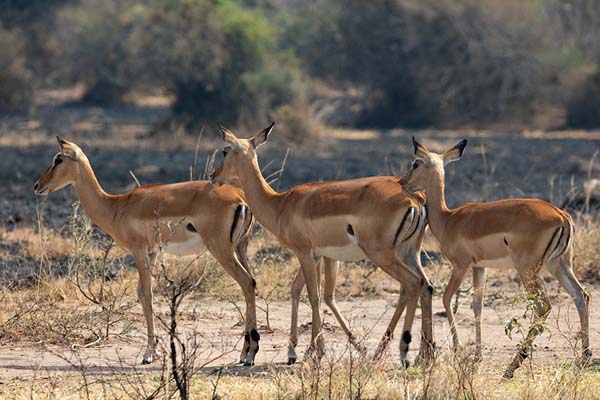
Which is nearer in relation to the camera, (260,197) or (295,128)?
(260,197)

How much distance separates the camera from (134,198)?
8.17 metres

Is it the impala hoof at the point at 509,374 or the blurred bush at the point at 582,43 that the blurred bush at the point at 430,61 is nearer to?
the blurred bush at the point at 582,43

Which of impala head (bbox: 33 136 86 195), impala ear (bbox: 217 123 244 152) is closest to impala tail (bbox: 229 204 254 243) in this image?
impala ear (bbox: 217 123 244 152)

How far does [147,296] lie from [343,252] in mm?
1389

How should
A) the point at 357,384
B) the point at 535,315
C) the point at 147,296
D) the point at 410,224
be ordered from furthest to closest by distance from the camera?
the point at 147,296 → the point at 410,224 → the point at 535,315 → the point at 357,384

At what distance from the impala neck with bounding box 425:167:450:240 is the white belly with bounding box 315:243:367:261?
59cm

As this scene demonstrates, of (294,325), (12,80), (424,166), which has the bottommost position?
(12,80)

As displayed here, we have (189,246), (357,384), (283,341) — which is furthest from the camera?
(283,341)

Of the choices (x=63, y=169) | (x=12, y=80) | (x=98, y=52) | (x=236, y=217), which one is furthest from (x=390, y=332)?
(x=98, y=52)

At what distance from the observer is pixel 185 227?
7.88m

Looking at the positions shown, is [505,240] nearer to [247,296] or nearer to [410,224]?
[410,224]

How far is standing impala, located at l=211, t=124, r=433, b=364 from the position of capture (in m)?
7.46

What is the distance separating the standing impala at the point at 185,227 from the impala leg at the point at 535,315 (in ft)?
5.60

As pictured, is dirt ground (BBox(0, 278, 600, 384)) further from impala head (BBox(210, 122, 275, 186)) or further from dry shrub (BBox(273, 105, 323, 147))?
dry shrub (BBox(273, 105, 323, 147))
